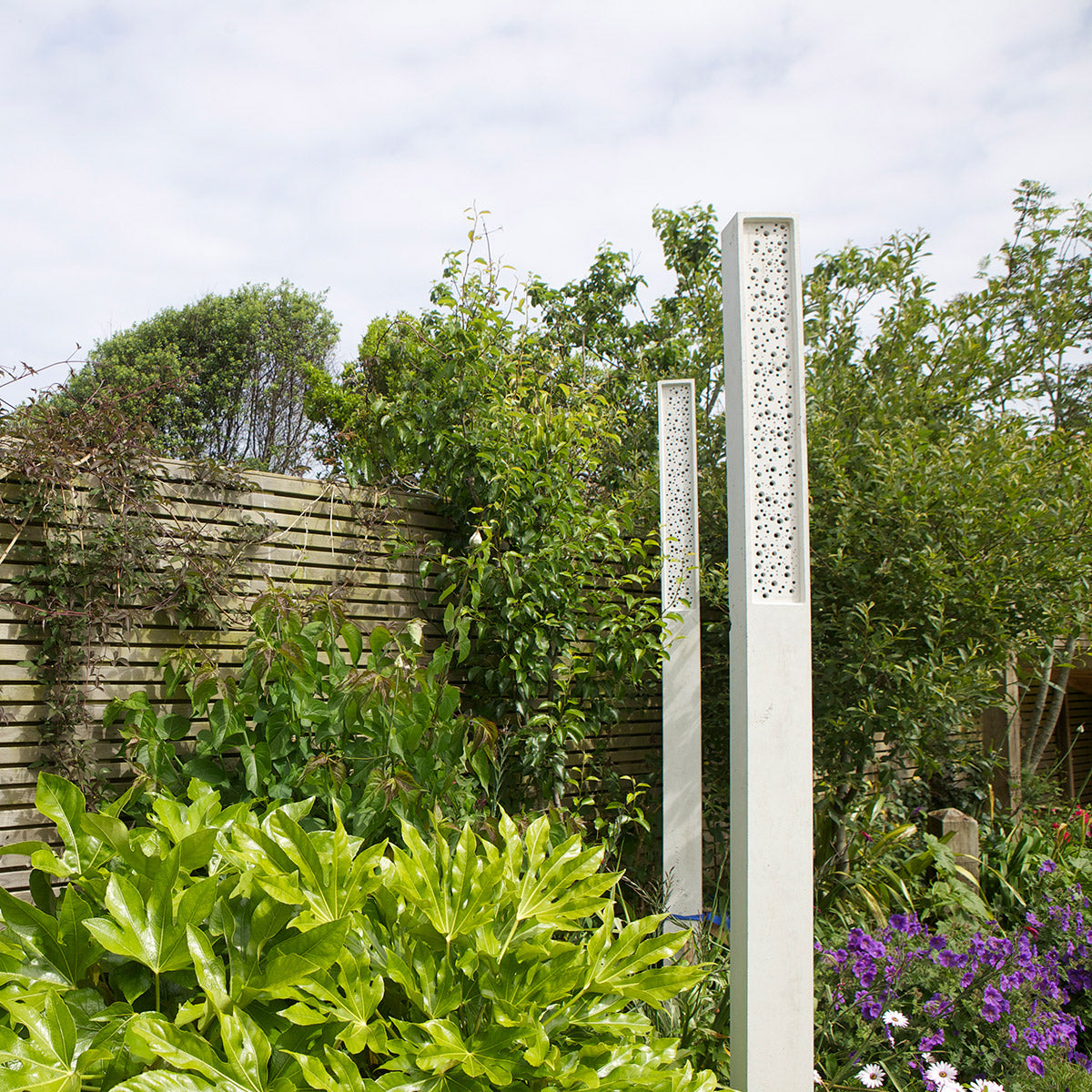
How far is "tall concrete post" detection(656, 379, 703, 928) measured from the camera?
3.21 meters

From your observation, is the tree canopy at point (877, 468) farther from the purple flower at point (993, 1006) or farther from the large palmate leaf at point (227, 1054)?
the large palmate leaf at point (227, 1054)

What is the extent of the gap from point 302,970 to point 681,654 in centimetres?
249

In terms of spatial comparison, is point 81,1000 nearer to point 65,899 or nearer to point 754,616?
point 65,899

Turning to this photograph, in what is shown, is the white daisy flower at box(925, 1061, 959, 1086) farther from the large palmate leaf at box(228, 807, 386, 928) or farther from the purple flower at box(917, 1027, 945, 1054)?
the large palmate leaf at box(228, 807, 386, 928)

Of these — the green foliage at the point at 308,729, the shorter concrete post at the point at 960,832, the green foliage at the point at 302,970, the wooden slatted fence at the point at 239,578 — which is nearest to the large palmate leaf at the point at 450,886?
the green foliage at the point at 302,970

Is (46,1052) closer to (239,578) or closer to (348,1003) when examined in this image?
(348,1003)

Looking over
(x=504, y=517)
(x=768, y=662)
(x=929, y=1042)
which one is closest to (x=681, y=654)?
(x=504, y=517)

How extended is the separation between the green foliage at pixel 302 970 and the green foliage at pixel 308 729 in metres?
0.97

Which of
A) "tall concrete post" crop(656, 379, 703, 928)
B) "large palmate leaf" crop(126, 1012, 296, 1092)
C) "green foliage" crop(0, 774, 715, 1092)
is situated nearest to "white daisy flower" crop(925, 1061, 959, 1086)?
"tall concrete post" crop(656, 379, 703, 928)

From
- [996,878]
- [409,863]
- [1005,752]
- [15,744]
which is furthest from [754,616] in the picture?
[1005,752]

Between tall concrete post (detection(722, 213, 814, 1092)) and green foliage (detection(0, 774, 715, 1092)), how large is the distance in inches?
34.1

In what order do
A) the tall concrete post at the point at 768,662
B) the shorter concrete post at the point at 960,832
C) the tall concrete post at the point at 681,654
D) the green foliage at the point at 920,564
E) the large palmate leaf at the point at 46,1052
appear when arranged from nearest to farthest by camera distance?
the large palmate leaf at the point at 46,1052, the tall concrete post at the point at 768,662, the tall concrete post at the point at 681,654, the green foliage at the point at 920,564, the shorter concrete post at the point at 960,832

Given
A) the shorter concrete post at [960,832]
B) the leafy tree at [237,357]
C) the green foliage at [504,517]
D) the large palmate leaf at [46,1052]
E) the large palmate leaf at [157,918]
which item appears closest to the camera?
the large palmate leaf at [46,1052]

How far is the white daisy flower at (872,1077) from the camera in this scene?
85.5 inches
